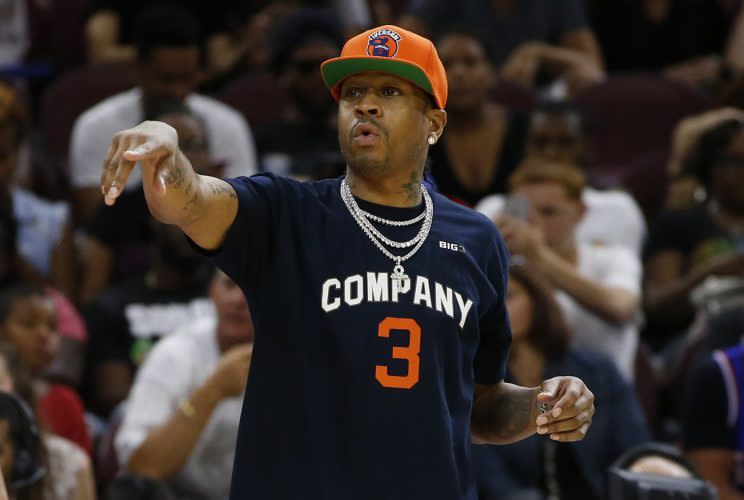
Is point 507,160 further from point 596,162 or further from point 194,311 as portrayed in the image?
point 194,311

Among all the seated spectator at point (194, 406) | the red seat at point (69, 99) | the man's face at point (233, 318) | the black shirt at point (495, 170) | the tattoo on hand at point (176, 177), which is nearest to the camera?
the tattoo on hand at point (176, 177)

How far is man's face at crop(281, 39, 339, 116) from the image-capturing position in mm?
6515

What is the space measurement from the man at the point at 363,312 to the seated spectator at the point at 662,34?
17.7 ft

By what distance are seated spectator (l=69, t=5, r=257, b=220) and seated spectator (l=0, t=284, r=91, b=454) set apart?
4.34 ft

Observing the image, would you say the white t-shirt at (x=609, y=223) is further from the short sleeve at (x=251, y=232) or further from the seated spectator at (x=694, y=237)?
the short sleeve at (x=251, y=232)

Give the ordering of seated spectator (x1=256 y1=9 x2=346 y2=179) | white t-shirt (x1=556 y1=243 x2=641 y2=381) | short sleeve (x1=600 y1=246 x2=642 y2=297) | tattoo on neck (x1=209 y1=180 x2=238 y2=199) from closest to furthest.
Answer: tattoo on neck (x1=209 y1=180 x2=238 y2=199) < white t-shirt (x1=556 y1=243 x2=641 y2=381) < short sleeve (x1=600 y1=246 x2=642 y2=297) < seated spectator (x1=256 y1=9 x2=346 y2=179)

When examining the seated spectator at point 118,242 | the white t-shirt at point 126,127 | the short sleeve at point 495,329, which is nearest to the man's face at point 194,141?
the seated spectator at point 118,242

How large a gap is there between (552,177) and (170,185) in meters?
3.52

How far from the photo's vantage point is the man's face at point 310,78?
651 cm

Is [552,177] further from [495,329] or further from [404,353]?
[404,353]

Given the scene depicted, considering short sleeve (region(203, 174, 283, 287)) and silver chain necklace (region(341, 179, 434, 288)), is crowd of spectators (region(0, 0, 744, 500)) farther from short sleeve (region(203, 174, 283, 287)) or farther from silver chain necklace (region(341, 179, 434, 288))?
short sleeve (region(203, 174, 283, 287))

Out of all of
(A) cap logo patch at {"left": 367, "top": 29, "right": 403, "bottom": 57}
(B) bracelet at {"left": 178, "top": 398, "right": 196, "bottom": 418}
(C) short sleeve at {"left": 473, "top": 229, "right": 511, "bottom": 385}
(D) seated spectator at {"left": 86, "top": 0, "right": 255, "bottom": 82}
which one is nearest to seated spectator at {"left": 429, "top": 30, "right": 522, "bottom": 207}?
(D) seated spectator at {"left": 86, "top": 0, "right": 255, "bottom": 82}

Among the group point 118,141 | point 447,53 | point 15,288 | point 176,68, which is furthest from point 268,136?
point 118,141

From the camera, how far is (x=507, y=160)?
20.5 ft
